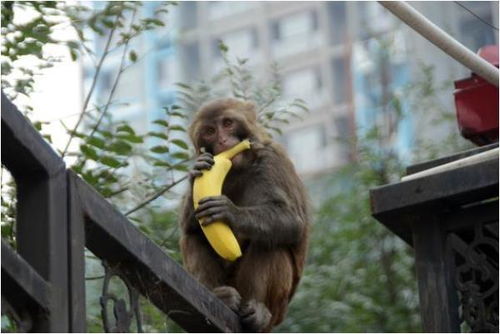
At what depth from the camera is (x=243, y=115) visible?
8094 mm

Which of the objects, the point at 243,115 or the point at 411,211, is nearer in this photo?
the point at 411,211

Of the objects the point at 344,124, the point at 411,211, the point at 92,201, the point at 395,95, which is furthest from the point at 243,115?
the point at 344,124

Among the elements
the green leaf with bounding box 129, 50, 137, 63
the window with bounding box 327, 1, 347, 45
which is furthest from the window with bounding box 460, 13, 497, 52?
the green leaf with bounding box 129, 50, 137, 63

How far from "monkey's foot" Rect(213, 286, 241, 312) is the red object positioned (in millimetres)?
1421

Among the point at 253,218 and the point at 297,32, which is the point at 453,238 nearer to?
the point at 253,218

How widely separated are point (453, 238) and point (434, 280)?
0.18m

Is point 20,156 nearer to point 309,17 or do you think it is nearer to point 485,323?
point 485,323

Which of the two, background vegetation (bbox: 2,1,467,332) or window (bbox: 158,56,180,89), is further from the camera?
window (bbox: 158,56,180,89)

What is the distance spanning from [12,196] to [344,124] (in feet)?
124

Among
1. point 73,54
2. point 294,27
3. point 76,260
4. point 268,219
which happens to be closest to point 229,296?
point 268,219

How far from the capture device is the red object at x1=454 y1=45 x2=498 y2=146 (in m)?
6.57

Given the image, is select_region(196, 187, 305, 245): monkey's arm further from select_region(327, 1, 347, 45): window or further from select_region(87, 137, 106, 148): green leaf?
select_region(327, 1, 347, 45): window

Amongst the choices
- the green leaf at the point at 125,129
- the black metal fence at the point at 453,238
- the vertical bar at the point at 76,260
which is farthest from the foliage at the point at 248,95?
the vertical bar at the point at 76,260

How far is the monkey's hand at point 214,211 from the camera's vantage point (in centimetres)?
718
